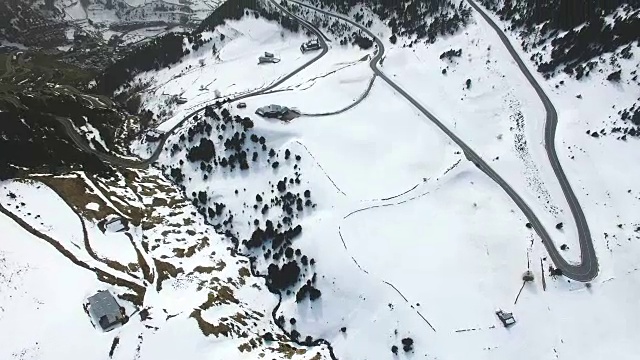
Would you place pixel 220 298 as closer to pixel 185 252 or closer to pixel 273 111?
pixel 185 252

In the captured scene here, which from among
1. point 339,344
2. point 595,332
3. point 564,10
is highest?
point 564,10

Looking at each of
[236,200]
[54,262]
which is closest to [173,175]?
[236,200]

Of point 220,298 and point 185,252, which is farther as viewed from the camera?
point 185,252

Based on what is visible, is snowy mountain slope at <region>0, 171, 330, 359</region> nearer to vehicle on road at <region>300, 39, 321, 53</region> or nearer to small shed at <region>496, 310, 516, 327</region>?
small shed at <region>496, 310, 516, 327</region>

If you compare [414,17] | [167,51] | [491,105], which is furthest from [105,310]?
[167,51]

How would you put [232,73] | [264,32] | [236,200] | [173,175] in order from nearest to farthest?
[236,200] → [173,175] → [232,73] → [264,32]

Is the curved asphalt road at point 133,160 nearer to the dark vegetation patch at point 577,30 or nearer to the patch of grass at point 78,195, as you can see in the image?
the patch of grass at point 78,195

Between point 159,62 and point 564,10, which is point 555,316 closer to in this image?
point 564,10
